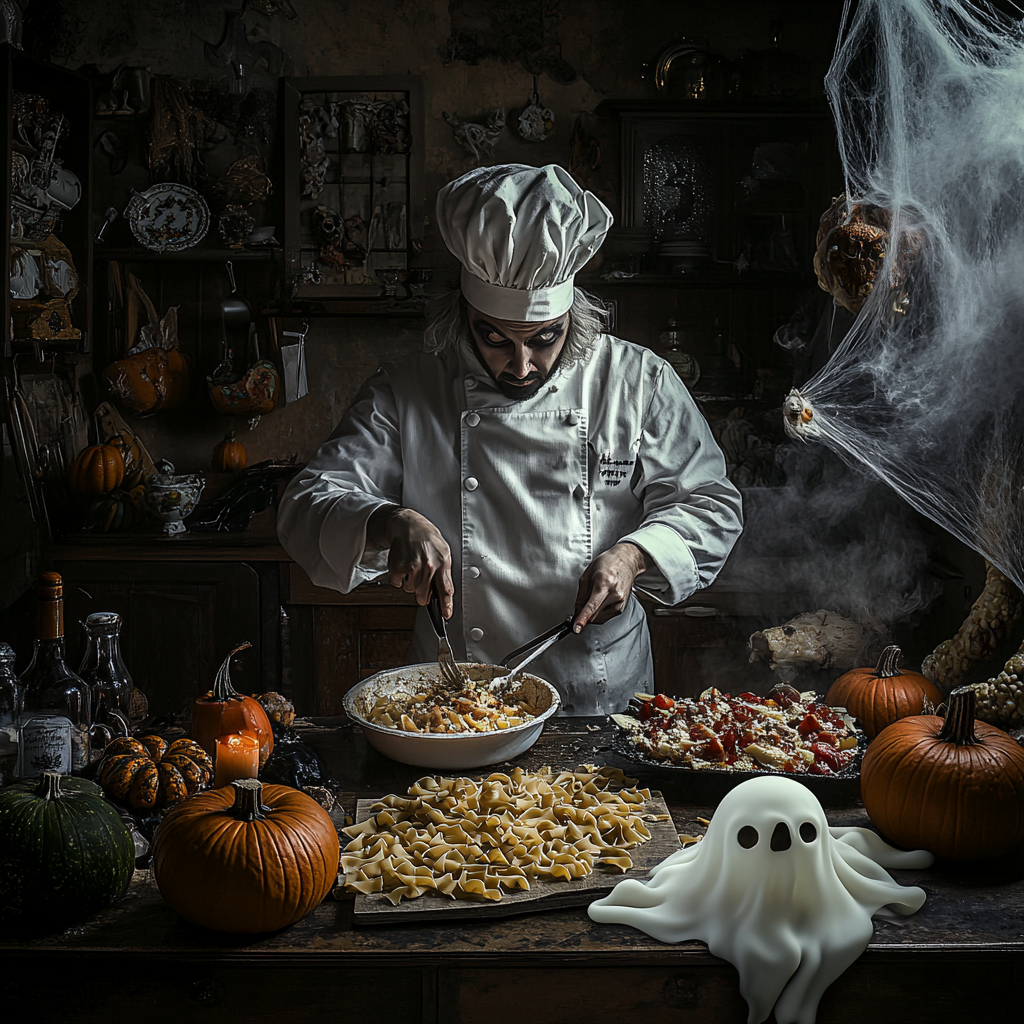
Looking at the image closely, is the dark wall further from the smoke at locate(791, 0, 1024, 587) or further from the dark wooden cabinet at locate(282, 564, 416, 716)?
the smoke at locate(791, 0, 1024, 587)

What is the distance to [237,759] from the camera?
1.49 m

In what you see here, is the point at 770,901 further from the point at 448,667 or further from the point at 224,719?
the point at 224,719

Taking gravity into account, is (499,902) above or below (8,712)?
below

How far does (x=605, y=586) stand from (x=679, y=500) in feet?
1.62

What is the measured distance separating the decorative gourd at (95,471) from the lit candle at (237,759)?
2939mm

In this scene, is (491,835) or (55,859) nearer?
(55,859)

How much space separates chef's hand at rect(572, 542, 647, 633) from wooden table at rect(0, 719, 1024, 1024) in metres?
0.74

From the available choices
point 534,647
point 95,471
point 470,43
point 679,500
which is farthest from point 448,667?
point 470,43

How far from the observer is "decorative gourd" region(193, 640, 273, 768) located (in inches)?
69.7

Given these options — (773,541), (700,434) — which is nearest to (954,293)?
(700,434)

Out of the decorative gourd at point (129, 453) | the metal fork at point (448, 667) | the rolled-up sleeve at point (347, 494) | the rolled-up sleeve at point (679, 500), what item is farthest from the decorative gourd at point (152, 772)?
the decorative gourd at point (129, 453)

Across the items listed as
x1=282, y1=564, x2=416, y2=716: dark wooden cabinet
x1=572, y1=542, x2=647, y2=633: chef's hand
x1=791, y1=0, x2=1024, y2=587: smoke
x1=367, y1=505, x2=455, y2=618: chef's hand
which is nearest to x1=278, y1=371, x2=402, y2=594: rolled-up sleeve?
x1=367, y1=505, x2=455, y2=618: chef's hand

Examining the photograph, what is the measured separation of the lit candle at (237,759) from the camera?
1.49 meters

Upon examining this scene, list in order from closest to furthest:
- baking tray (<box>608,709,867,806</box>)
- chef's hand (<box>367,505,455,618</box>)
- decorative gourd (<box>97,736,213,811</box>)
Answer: decorative gourd (<box>97,736,213,811</box>) < baking tray (<box>608,709,867,806</box>) < chef's hand (<box>367,505,455,618</box>)
